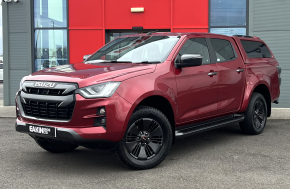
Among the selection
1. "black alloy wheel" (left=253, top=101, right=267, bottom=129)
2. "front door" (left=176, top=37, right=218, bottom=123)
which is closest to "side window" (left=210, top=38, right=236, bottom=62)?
"front door" (left=176, top=37, right=218, bottom=123)

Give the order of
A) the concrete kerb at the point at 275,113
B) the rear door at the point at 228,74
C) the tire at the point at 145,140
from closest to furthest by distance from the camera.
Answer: the tire at the point at 145,140
the rear door at the point at 228,74
the concrete kerb at the point at 275,113

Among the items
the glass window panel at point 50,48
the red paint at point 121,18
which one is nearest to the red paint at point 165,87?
the red paint at point 121,18

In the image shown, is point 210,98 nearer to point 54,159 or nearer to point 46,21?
point 54,159

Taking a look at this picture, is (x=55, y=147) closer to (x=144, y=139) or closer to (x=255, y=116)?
(x=144, y=139)

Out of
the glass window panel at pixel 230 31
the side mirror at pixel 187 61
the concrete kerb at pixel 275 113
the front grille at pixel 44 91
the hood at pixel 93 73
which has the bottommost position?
the concrete kerb at pixel 275 113

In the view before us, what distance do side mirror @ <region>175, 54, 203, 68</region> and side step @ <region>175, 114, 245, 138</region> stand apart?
2.99 ft

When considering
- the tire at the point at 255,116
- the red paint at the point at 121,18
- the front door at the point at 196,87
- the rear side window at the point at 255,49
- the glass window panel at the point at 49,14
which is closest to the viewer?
the front door at the point at 196,87

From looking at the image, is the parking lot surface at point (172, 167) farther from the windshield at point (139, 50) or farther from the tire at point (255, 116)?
the windshield at point (139, 50)

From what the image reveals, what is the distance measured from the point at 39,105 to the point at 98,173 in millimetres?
1106

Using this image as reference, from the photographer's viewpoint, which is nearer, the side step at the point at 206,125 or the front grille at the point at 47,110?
the front grille at the point at 47,110

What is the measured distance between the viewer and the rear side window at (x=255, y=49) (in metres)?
7.02

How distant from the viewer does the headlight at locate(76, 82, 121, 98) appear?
424 cm

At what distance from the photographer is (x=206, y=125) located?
5758mm

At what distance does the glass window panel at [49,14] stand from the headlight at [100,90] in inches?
346
